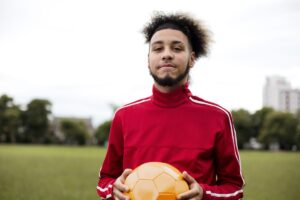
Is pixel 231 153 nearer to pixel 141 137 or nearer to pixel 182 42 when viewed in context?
pixel 141 137

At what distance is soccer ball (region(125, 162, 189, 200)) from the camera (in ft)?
8.82

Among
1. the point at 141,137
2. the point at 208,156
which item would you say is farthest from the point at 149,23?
the point at 208,156

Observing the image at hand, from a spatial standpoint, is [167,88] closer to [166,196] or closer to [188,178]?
[188,178]

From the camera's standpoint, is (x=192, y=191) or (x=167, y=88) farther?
(x=167, y=88)

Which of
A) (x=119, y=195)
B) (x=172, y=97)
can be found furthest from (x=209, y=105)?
(x=119, y=195)

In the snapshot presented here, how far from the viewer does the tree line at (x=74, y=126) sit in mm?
85812

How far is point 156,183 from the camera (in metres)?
2.72

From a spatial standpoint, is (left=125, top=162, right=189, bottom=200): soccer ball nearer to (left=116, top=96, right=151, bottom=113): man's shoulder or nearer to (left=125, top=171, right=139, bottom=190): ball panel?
(left=125, top=171, right=139, bottom=190): ball panel

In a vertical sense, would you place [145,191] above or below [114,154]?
below

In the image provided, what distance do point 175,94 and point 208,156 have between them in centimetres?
54

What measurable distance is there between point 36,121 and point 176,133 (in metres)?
94.2

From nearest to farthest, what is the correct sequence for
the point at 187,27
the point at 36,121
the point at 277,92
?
A: 1. the point at 187,27
2. the point at 36,121
3. the point at 277,92

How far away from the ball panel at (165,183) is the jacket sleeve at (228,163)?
0.44 metres

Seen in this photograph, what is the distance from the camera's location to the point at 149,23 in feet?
12.1
